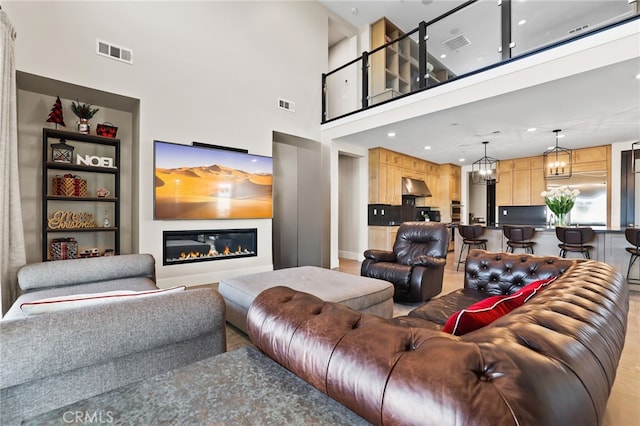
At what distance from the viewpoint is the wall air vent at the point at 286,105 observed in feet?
17.3

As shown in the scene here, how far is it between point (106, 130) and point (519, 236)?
6.47 metres

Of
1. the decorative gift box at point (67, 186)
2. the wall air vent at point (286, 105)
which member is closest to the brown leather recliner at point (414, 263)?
the wall air vent at point (286, 105)

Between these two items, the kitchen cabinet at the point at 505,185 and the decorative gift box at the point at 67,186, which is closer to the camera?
the decorative gift box at the point at 67,186

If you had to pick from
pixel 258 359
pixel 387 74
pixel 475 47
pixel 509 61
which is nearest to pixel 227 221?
pixel 258 359

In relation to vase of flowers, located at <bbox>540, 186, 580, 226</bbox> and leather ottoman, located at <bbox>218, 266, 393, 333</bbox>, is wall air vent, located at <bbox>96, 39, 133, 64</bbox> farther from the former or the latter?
vase of flowers, located at <bbox>540, 186, 580, 226</bbox>

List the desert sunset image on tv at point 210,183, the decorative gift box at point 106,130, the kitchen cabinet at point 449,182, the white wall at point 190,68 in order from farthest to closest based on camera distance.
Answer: the kitchen cabinet at point 449,182
the desert sunset image on tv at point 210,183
the decorative gift box at point 106,130
the white wall at point 190,68

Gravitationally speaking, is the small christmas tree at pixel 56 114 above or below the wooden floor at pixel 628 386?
above

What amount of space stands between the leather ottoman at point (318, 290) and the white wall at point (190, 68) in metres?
2.10

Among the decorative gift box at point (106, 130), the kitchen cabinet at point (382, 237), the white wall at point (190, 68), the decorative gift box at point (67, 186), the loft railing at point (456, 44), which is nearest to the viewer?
the white wall at point (190, 68)

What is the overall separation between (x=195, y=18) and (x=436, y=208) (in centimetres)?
748

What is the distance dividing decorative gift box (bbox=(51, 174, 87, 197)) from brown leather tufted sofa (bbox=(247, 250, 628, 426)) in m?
3.80

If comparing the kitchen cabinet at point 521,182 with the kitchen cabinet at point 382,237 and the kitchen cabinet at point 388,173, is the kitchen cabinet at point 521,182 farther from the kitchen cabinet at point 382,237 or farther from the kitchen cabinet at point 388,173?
the kitchen cabinet at point 382,237

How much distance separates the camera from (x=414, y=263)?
3295 millimetres

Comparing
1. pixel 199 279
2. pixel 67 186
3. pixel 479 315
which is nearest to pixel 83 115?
pixel 67 186
